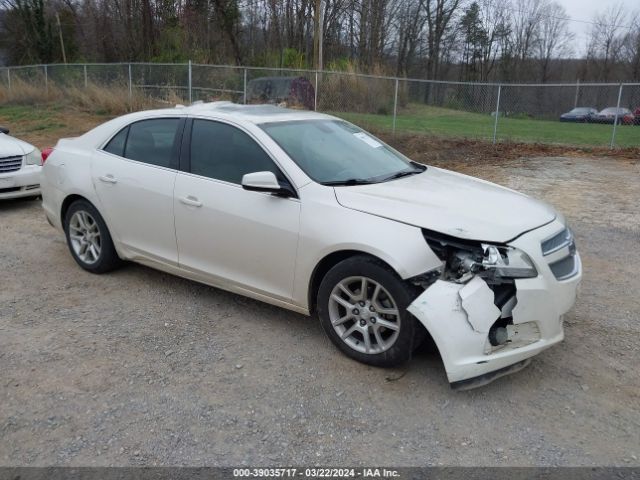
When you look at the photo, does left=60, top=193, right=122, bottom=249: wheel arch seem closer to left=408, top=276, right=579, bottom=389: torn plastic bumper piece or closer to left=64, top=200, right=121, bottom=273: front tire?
left=64, top=200, right=121, bottom=273: front tire

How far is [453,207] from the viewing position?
11.5ft

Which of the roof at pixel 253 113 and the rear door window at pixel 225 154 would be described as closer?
the rear door window at pixel 225 154

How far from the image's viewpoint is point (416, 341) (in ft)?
10.8

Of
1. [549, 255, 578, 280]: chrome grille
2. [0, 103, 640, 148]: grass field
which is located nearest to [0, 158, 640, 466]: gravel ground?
[549, 255, 578, 280]: chrome grille

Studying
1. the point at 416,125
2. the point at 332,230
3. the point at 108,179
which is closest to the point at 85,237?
the point at 108,179

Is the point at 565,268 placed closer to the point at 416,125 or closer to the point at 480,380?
the point at 480,380

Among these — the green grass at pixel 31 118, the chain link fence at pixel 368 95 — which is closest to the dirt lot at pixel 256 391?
the chain link fence at pixel 368 95

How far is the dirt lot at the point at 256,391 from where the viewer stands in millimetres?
2773

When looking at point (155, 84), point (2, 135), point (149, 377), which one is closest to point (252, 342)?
point (149, 377)

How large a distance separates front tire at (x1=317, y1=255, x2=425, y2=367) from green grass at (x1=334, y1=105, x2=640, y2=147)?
1302 centimetres

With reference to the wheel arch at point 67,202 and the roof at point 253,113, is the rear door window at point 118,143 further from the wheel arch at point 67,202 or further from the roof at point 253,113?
the roof at point 253,113

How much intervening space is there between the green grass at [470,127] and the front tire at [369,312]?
13.0 m

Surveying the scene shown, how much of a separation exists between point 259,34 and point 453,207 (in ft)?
106

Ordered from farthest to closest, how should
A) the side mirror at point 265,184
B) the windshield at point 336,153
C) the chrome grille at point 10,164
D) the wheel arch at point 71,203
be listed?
1. the chrome grille at point 10,164
2. the wheel arch at point 71,203
3. the windshield at point 336,153
4. the side mirror at point 265,184
